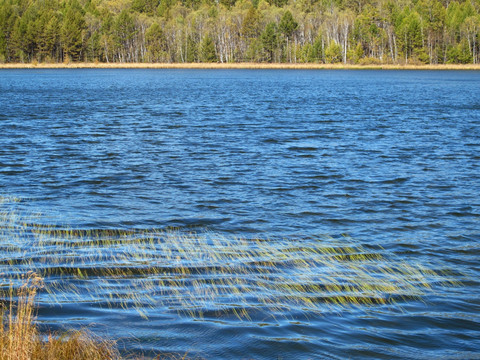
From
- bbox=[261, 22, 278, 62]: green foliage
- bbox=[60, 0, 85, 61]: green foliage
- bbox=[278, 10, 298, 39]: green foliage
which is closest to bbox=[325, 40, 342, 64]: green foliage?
bbox=[278, 10, 298, 39]: green foliage

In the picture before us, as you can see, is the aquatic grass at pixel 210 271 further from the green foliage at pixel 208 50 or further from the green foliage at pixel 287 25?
the green foliage at pixel 287 25

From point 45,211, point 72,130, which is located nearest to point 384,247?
point 45,211

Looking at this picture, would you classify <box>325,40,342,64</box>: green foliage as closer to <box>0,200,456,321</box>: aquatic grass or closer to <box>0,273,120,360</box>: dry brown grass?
<box>0,200,456,321</box>: aquatic grass

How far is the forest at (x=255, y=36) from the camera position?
138m

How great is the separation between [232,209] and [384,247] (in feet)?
14.7

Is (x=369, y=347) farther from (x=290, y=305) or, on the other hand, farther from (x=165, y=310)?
(x=165, y=310)

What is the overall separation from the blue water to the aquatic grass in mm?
360

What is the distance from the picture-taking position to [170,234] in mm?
12383

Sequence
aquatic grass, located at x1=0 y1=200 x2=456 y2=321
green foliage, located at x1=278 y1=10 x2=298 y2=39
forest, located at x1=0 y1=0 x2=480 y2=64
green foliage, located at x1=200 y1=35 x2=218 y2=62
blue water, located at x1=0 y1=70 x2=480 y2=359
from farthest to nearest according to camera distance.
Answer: green foliage, located at x1=278 y1=10 x2=298 y2=39 → green foliage, located at x1=200 y1=35 x2=218 y2=62 → forest, located at x1=0 y1=0 x2=480 y2=64 → aquatic grass, located at x1=0 y1=200 x2=456 y2=321 → blue water, located at x1=0 y1=70 x2=480 y2=359

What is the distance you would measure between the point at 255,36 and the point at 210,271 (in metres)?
157

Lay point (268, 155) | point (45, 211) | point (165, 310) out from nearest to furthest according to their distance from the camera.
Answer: point (165, 310), point (45, 211), point (268, 155)

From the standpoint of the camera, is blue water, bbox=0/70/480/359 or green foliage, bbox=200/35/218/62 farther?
green foliage, bbox=200/35/218/62

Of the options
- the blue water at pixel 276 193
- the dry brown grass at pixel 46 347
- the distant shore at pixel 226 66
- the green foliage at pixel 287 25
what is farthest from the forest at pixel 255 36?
the dry brown grass at pixel 46 347

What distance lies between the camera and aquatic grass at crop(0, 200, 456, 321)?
27.7 ft
